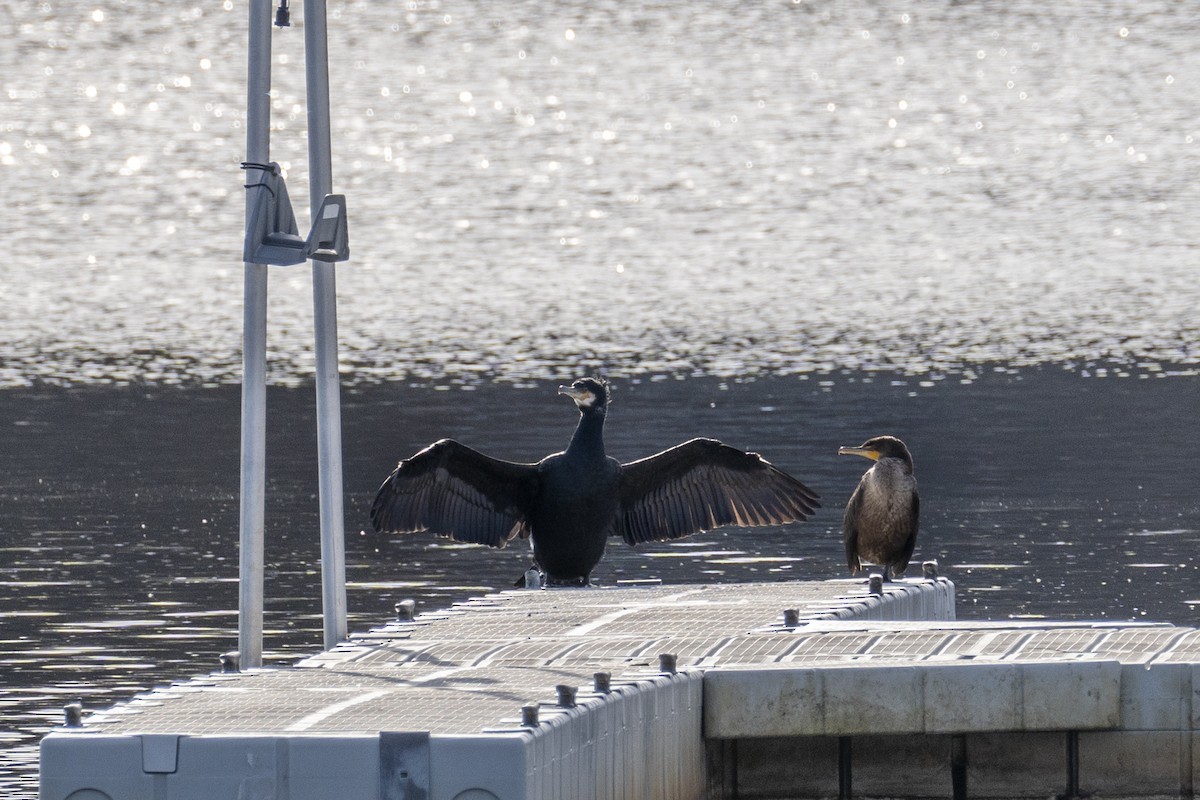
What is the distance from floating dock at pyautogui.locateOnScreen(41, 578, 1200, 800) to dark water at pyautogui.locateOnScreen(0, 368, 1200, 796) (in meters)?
3.60

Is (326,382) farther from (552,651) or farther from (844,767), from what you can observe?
(844,767)

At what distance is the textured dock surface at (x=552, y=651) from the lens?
33.0 ft

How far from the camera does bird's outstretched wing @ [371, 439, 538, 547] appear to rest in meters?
16.4

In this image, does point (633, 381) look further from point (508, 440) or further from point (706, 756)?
point (706, 756)

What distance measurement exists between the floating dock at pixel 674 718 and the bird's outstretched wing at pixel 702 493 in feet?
10.5

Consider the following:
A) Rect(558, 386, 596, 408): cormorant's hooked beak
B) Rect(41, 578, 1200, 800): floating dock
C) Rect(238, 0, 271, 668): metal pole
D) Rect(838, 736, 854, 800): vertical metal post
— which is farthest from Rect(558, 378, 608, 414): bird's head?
Rect(838, 736, 854, 800): vertical metal post

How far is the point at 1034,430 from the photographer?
36531 mm

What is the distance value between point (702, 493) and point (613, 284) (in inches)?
1764

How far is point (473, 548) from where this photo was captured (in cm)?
2698

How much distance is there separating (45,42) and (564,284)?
74.9 m

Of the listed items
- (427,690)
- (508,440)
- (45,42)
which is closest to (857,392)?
(508,440)

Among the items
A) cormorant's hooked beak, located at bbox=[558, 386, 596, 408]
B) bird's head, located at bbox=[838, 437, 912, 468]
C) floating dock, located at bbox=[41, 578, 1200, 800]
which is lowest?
floating dock, located at bbox=[41, 578, 1200, 800]

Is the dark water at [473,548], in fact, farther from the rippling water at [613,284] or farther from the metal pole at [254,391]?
the metal pole at [254,391]

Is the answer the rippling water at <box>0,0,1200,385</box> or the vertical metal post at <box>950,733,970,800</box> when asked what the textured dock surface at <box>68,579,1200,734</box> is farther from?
the rippling water at <box>0,0,1200,385</box>
